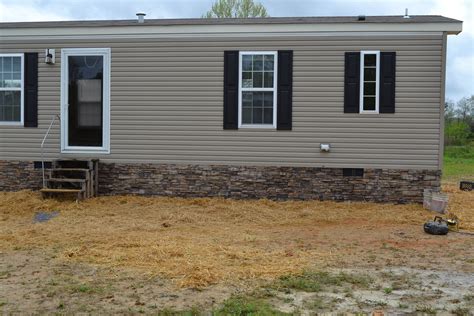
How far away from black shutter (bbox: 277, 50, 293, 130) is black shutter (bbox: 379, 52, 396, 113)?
1.71m

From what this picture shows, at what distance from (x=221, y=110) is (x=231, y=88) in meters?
0.48

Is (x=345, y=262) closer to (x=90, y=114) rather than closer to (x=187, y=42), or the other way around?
(x=187, y=42)

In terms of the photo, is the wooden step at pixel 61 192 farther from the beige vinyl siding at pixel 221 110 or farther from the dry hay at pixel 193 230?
the beige vinyl siding at pixel 221 110

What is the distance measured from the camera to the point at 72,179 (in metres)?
9.98

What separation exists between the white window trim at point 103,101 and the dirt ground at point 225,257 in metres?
1.27

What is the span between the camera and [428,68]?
9.79 m

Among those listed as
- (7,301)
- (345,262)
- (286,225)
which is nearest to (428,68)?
(286,225)

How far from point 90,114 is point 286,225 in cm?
495

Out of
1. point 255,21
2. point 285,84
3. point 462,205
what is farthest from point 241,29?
point 462,205

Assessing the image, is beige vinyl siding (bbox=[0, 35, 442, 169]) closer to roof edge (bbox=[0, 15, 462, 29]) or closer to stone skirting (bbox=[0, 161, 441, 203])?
stone skirting (bbox=[0, 161, 441, 203])

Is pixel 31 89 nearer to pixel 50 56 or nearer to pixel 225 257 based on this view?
pixel 50 56

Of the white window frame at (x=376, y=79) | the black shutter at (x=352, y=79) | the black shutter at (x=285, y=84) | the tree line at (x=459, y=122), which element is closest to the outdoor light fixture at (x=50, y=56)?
the black shutter at (x=285, y=84)

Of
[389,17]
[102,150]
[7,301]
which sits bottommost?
[7,301]

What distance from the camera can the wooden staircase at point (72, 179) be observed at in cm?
988
